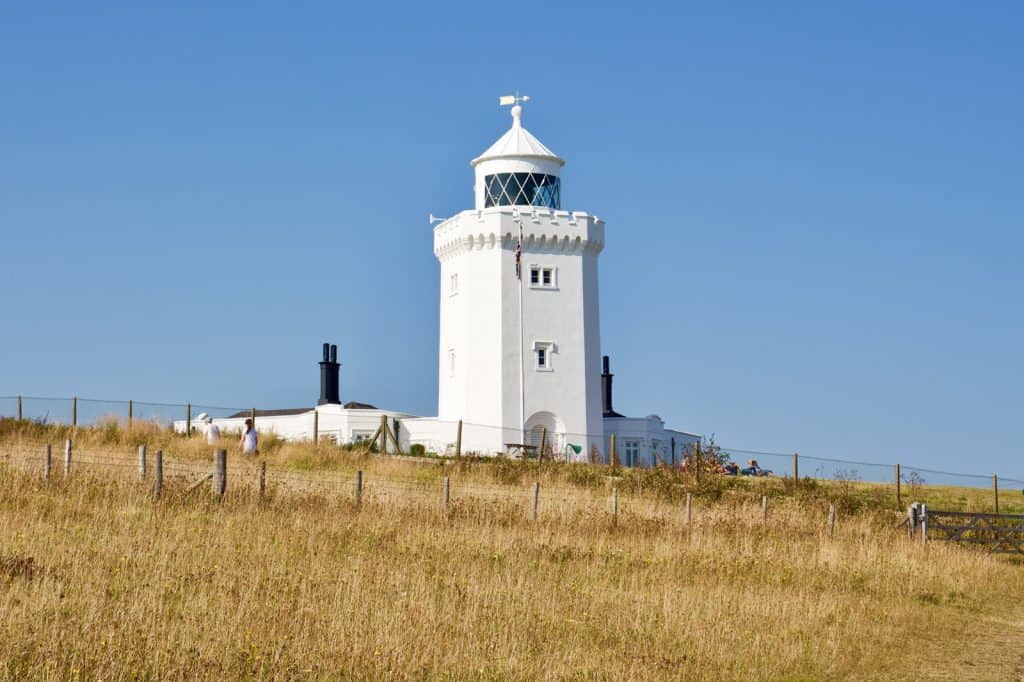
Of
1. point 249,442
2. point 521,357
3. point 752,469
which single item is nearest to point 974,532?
point 752,469

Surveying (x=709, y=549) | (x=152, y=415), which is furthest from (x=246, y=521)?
(x=152, y=415)

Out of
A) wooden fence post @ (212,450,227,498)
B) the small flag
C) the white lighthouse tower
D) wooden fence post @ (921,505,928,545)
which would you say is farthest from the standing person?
wooden fence post @ (921,505,928,545)

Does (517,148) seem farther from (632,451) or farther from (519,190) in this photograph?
(632,451)

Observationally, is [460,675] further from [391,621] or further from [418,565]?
[418,565]

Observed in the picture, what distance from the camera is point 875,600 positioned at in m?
19.3

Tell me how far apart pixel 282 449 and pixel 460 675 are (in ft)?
82.4

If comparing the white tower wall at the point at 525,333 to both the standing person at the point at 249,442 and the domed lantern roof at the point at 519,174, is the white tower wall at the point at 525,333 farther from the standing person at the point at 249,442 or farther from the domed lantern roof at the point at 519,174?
the standing person at the point at 249,442

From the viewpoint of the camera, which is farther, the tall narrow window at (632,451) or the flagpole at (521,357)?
the tall narrow window at (632,451)

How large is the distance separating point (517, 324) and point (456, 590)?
31855 mm

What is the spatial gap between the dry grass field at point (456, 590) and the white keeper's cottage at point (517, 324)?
17772 mm

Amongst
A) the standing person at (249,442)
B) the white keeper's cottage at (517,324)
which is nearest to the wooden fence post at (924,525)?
the standing person at (249,442)

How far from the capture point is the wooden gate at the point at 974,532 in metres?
28.4

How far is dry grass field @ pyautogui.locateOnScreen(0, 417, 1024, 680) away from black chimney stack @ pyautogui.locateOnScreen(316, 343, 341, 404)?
116 feet

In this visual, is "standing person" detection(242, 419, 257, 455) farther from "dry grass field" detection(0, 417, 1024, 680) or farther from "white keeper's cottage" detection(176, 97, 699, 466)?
"white keeper's cottage" detection(176, 97, 699, 466)
